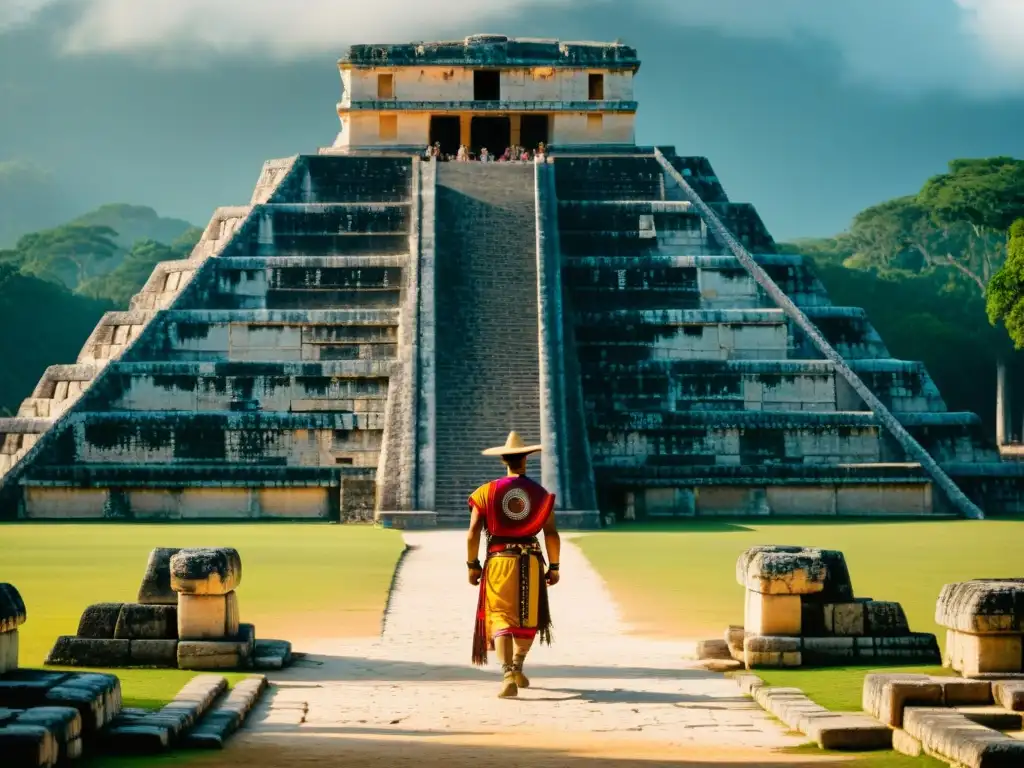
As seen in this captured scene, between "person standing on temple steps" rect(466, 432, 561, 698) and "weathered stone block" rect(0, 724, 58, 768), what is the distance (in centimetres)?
342

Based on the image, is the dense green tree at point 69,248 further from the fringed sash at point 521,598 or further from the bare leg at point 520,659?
the bare leg at point 520,659

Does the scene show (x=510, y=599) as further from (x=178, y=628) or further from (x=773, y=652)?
(x=178, y=628)

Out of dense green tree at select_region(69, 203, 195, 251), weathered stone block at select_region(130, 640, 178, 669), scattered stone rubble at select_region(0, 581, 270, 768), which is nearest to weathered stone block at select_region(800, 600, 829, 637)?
scattered stone rubble at select_region(0, 581, 270, 768)

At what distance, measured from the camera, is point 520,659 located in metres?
9.60

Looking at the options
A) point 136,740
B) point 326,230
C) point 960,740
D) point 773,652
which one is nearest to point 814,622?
point 773,652

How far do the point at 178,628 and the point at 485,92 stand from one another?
2649 cm

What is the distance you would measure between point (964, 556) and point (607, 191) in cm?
1546

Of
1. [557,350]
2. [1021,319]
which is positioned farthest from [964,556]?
[1021,319]

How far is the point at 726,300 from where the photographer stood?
28.4 meters

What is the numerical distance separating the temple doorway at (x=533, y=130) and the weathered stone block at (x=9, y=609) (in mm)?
28209

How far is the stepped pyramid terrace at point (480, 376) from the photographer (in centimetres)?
2419

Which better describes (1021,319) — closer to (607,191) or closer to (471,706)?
(607,191)

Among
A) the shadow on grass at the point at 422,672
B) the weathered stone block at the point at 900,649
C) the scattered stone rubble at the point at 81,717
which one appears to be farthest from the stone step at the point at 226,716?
the weathered stone block at the point at 900,649

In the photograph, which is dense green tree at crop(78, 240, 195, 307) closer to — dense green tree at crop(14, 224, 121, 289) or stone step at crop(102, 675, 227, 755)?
dense green tree at crop(14, 224, 121, 289)
